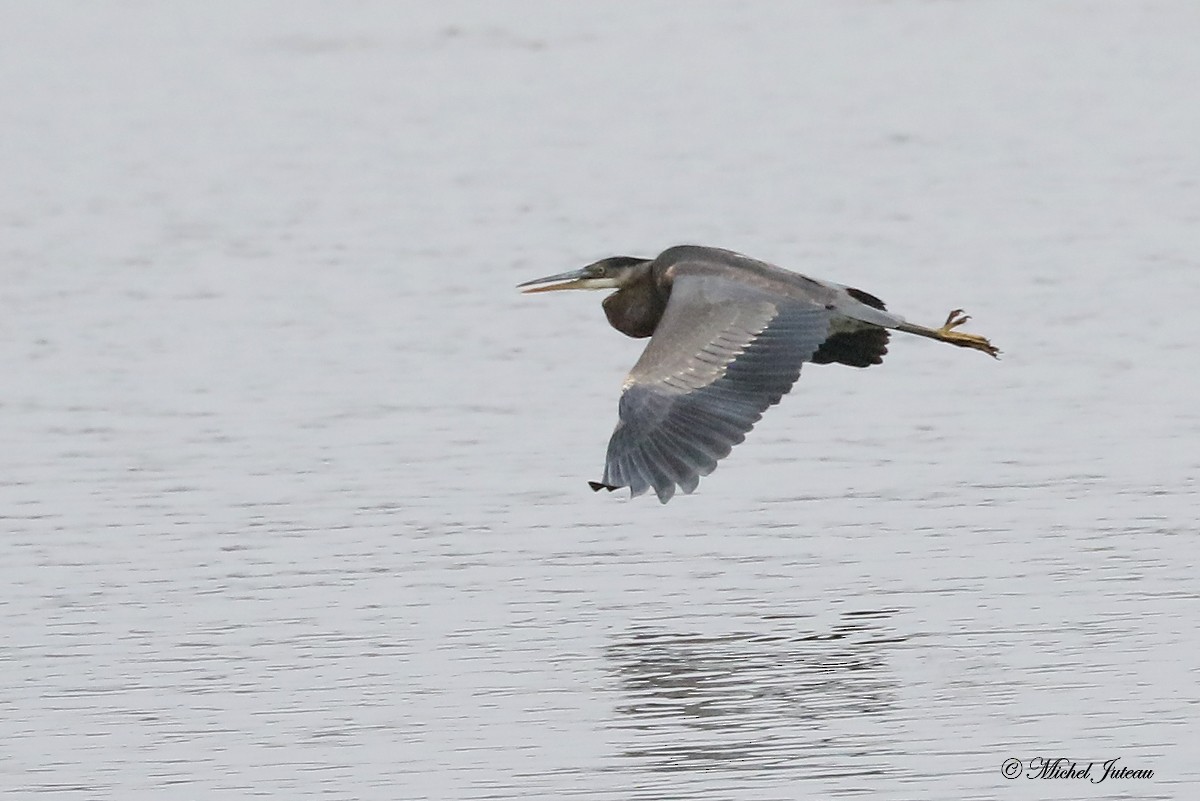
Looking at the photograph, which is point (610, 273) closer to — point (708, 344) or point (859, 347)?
point (859, 347)

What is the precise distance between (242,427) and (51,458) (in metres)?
0.84

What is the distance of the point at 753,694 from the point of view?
7.13m

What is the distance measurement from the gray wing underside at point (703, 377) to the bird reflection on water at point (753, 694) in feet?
1.95

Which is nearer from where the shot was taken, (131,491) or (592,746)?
(592,746)

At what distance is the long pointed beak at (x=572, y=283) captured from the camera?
371 inches

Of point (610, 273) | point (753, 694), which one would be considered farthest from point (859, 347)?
point (753, 694)

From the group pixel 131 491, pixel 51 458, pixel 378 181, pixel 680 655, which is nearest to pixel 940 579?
pixel 680 655

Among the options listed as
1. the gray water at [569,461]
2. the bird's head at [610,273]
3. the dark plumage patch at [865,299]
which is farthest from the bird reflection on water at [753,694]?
the bird's head at [610,273]

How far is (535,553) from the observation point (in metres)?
8.77

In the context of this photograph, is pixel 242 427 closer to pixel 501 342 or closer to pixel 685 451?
pixel 501 342

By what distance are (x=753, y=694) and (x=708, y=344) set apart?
1.29m

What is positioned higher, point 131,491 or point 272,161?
point 131,491

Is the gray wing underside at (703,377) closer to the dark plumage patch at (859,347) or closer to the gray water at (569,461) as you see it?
the dark plumage patch at (859,347)

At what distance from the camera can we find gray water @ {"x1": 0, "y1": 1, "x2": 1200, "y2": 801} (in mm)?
6910
